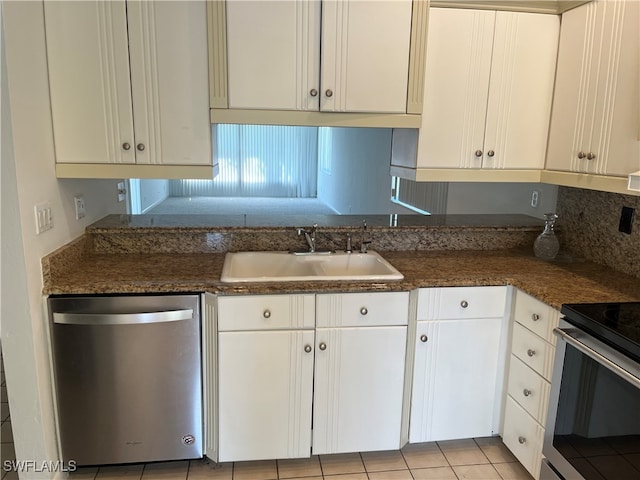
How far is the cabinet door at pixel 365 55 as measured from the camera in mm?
1988

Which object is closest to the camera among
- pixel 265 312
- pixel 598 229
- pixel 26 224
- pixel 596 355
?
pixel 596 355

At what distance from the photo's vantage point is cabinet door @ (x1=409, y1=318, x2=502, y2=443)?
2.09 m

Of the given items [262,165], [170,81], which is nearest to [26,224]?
[170,81]

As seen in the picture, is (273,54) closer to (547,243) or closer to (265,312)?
(265,312)

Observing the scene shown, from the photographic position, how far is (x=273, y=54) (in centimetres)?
199

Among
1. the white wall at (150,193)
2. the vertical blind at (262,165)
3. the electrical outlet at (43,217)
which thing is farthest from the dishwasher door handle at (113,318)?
the vertical blind at (262,165)

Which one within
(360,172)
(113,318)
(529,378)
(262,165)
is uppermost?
(360,172)

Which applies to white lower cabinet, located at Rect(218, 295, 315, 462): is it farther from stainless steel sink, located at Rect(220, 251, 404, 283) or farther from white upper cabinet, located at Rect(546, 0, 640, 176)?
white upper cabinet, located at Rect(546, 0, 640, 176)

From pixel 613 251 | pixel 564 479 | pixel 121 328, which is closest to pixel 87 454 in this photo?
pixel 121 328

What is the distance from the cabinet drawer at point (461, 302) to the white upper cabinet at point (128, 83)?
45.3 inches

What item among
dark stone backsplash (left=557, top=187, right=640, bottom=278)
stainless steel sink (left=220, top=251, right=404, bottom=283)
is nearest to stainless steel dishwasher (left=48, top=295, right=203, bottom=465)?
stainless steel sink (left=220, top=251, right=404, bottom=283)

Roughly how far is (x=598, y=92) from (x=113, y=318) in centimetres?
219

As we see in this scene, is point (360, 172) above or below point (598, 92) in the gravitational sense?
below

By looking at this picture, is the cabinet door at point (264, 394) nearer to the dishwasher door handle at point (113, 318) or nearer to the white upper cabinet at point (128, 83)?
the dishwasher door handle at point (113, 318)
